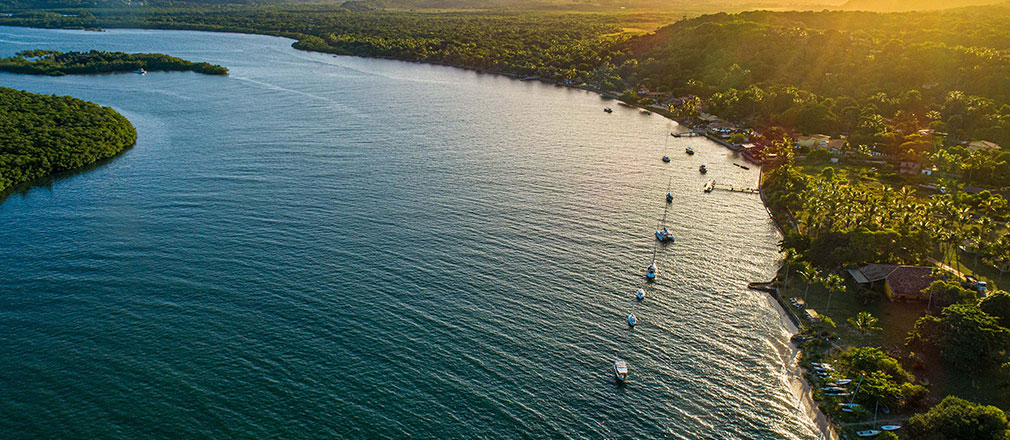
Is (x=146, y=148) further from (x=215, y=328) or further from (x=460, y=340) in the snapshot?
(x=460, y=340)

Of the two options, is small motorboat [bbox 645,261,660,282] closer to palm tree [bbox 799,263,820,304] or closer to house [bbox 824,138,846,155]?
palm tree [bbox 799,263,820,304]

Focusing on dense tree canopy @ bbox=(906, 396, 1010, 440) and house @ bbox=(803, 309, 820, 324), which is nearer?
dense tree canopy @ bbox=(906, 396, 1010, 440)

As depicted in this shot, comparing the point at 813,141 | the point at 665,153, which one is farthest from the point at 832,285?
the point at 813,141

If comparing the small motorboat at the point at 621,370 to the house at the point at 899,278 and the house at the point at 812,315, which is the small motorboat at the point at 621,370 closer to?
the house at the point at 812,315

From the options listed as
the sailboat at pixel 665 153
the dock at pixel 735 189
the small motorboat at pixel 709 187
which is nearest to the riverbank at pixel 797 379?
the small motorboat at pixel 709 187

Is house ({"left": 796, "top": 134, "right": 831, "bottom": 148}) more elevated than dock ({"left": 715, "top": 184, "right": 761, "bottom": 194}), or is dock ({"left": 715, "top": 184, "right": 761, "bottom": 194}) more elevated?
house ({"left": 796, "top": 134, "right": 831, "bottom": 148})

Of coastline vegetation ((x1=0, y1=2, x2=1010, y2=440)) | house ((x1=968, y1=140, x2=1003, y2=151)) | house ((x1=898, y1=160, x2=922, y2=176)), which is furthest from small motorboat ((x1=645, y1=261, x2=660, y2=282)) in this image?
house ((x1=968, y1=140, x2=1003, y2=151))
